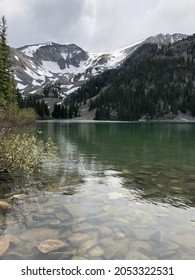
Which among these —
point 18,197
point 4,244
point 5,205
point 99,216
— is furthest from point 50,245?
point 18,197

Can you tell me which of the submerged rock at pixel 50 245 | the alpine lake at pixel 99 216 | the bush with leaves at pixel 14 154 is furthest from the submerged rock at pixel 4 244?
the bush with leaves at pixel 14 154

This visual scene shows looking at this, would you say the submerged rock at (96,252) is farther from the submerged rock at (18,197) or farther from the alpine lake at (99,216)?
the submerged rock at (18,197)

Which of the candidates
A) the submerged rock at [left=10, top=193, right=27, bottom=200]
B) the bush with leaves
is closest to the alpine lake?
the submerged rock at [left=10, top=193, right=27, bottom=200]

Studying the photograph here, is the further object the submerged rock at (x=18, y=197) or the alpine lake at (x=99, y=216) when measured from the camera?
the submerged rock at (x=18, y=197)

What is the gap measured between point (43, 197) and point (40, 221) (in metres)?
4.11

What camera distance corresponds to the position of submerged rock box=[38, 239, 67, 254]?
12018 millimetres

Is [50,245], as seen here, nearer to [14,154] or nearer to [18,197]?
[18,197]

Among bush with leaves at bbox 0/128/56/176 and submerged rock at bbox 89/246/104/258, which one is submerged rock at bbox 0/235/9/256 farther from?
bush with leaves at bbox 0/128/56/176

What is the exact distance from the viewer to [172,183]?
23.9 metres

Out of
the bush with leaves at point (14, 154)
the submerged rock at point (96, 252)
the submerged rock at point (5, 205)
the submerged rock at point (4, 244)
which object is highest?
the bush with leaves at point (14, 154)

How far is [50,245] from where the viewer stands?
12.4 metres

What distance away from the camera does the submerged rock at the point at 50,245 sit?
12018 millimetres

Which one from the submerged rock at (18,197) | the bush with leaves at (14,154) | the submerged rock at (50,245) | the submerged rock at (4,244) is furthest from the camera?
the bush with leaves at (14,154)
